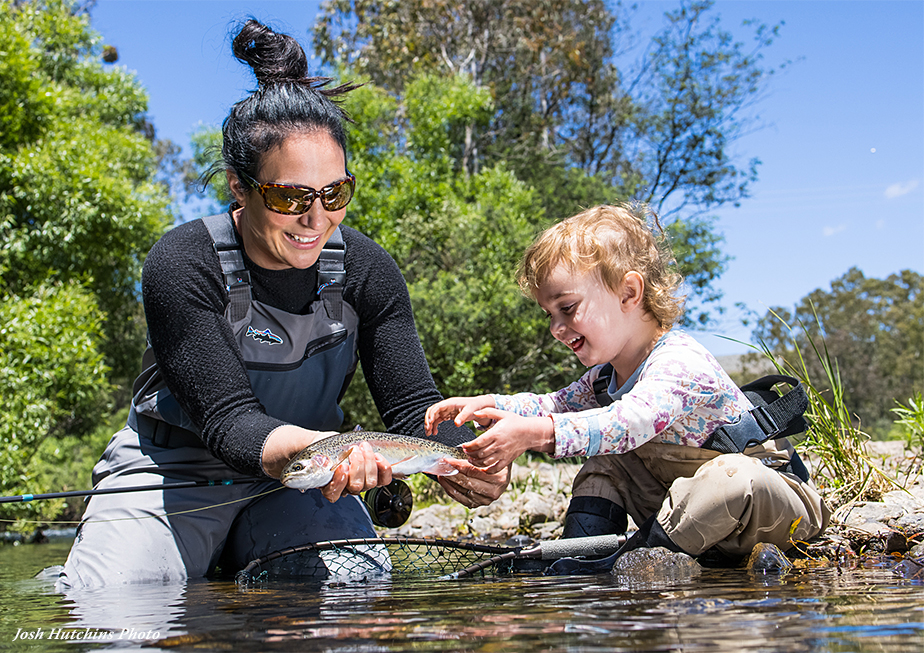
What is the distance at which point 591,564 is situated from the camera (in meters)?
3.05

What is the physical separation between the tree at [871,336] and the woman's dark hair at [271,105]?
109 feet

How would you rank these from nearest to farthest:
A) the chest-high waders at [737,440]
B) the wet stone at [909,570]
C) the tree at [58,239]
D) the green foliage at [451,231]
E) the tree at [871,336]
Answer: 1. the wet stone at [909,570]
2. the chest-high waders at [737,440]
3. the tree at [58,239]
4. the green foliage at [451,231]
5. the tree at [871,336]

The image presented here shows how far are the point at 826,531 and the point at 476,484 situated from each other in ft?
A: 5.58

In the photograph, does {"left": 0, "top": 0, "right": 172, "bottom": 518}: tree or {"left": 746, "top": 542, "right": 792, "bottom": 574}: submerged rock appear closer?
{"left": 746, "top": 542, "right": 792, "bottom": 574}: submerged rock

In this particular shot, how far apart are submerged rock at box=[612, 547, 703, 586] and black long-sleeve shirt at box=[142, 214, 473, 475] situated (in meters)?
0.97

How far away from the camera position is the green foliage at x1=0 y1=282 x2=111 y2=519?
12.4 metres

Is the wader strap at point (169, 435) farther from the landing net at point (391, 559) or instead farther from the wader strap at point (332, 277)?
the wader strap at point (332, 277)

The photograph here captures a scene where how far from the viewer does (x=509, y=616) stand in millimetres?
1902

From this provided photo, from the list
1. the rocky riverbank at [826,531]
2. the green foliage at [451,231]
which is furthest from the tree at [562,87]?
the rocky riverbank at [826,531]

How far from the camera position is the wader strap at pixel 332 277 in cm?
363

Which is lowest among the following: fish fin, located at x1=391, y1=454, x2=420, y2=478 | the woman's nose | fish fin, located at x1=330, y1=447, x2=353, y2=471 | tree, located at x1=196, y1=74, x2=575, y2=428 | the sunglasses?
fish fin, located at x1=391, y1=454, x2=420, y2=478

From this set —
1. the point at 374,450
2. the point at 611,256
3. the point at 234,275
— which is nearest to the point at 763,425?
the point at 611,256

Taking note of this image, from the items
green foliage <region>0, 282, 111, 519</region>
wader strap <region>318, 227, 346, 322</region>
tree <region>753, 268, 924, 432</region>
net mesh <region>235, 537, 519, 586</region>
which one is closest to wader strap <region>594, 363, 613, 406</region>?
net mesh <region>235, 537, 519, 586</region>

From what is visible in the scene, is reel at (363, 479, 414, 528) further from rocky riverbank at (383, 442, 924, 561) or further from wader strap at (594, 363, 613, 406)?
rocky riverbank at (383, 442, 924, 561)
